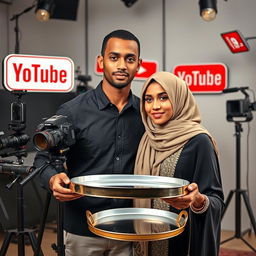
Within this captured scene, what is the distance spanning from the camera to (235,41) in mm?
3721

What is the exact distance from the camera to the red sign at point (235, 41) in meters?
3.62

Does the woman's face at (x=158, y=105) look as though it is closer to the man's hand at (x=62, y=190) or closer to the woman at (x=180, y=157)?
the woman at (x=180, y=157)

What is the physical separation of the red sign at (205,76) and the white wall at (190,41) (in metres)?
0.07

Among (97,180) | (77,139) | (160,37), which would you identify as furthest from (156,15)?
(97,180)

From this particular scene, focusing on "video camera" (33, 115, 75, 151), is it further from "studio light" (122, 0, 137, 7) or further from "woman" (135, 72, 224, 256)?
"studio light" (122, 0, 137, 7)

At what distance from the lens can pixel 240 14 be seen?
3957 millimetres

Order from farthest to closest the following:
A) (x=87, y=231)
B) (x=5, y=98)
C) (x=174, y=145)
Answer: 1. (x=5, y=98)
2. (x=87, y=231)
3. (x=174, y=145)

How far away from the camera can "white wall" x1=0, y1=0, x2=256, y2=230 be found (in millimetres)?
3955

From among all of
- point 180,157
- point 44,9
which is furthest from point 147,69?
point 180,157

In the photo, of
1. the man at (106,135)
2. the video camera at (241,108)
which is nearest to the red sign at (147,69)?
the video camera at (241,108)

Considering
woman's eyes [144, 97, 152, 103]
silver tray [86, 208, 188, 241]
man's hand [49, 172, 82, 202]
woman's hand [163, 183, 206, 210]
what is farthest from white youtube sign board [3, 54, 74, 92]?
woman's hand [163, 183, 206, 210]

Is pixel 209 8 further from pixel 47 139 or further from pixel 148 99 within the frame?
pixel 47 139

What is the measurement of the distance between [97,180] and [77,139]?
40 centimetres

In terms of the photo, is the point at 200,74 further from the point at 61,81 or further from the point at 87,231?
the point at 87,231
